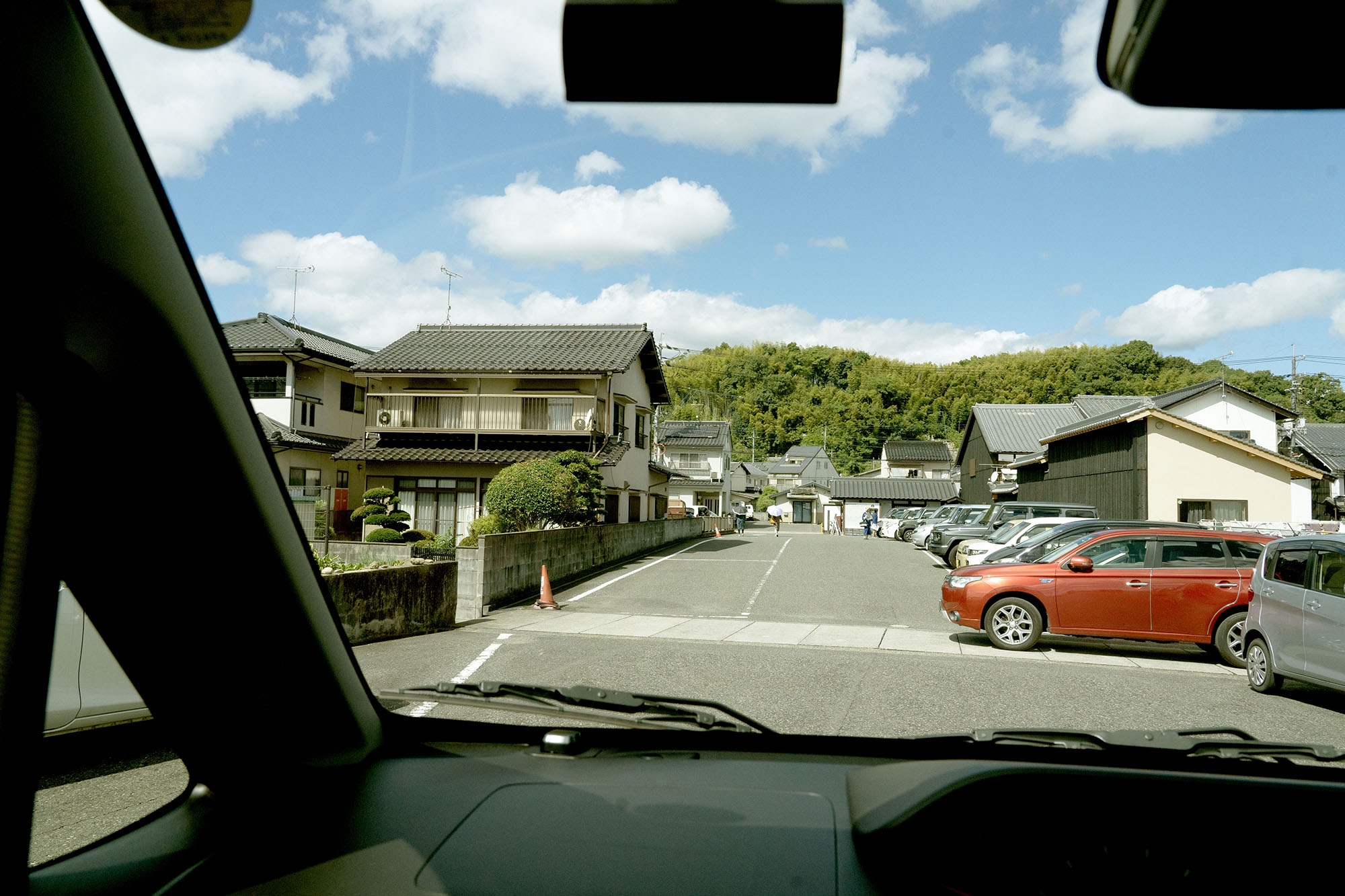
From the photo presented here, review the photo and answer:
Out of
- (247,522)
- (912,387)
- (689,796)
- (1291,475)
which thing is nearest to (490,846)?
(689,796)

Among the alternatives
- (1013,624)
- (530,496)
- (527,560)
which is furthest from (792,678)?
(530,496)

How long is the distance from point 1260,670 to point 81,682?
534cm

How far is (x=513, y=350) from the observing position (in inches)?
607

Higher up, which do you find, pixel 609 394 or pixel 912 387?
pixel 609 394

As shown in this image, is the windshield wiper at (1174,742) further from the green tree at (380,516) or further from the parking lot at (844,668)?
the green tree at (380,516)

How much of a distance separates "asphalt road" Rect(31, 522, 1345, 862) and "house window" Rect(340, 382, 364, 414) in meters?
1.22

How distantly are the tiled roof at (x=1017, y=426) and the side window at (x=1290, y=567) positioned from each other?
103 ft

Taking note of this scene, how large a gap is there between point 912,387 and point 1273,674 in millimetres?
4422

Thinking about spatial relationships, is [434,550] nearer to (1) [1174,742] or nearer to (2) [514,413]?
(1) [1174,742]

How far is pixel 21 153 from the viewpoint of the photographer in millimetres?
1186

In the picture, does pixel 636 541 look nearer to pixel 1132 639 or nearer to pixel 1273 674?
pixel 1132 639

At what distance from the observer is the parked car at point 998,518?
67.4 ft

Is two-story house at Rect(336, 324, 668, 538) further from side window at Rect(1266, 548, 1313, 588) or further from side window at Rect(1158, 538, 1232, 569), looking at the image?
side window at Rect(1266, 548, 1313, 588)

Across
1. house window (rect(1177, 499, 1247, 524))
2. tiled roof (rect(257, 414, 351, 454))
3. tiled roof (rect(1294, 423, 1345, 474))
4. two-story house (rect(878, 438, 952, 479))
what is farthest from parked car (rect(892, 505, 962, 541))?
tiled roof (rect(257, 414, 351, 454))
